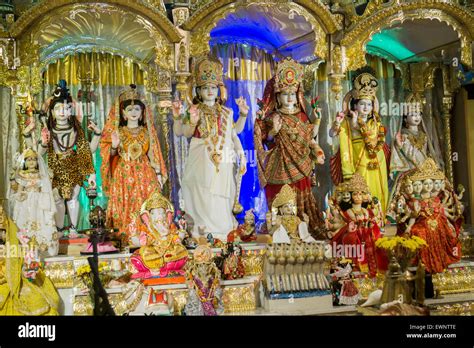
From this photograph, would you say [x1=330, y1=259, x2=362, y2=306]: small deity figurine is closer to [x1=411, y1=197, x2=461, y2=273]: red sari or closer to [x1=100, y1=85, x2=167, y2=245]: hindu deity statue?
[x1=411, y1=197, x2=461, y2=273]: red sari

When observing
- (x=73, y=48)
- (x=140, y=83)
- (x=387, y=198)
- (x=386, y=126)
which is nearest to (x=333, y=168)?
(x=387, y=198)

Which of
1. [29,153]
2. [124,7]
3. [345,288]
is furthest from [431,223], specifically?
[29,153]

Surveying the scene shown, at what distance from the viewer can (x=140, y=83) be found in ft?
38.9

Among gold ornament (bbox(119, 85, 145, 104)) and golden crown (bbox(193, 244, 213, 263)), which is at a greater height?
gold ornament (bbox(119, 85, 145, 104))

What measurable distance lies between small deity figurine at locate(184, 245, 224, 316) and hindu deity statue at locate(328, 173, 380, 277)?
1649 millimetres

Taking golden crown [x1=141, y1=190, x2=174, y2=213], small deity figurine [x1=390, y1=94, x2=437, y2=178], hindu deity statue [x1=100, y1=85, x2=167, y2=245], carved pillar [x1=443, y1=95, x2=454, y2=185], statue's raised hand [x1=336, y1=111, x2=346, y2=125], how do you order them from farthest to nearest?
carved pillar [x1=443, y1=95, x2=454, y2=185] → small deity figurine [x1=390, y1=94, x2=437, y2=178] → statue's raised hand [x1=336, y1=111, x2=346, y2=125] → hindu deity statue [x1=100, y1=85, x2=167, y2=245] → golden crown [x1=141, y1=190, x2=174, y2=213]

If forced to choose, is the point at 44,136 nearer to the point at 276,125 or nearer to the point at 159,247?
the point at 159,247

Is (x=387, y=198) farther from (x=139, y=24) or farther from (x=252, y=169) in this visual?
(x=139, y=24)

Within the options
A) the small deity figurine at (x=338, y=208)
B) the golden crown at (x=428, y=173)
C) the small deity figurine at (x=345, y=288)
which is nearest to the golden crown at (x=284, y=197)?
the small deity figurine at (x=338, y=208)

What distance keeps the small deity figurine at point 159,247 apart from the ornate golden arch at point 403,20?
10.2 feet

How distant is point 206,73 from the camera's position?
10.9m

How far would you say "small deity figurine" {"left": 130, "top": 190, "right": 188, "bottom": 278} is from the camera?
9.41 m

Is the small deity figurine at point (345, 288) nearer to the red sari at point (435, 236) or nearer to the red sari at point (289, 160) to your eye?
the red sari at point (435, 236)

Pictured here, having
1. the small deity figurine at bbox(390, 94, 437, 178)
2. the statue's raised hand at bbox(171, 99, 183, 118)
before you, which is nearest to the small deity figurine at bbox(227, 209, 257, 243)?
the statue's raised hand at bbox(171, 99, 183, 118)
